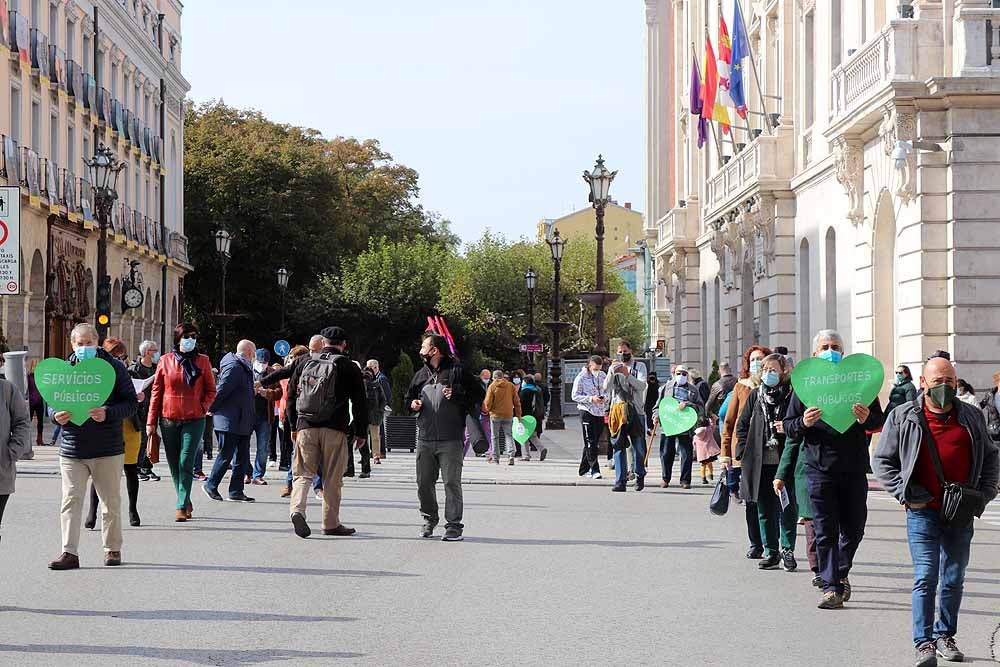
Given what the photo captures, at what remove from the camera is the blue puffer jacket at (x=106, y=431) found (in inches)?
478

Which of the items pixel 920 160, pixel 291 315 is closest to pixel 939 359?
pixel 920 160

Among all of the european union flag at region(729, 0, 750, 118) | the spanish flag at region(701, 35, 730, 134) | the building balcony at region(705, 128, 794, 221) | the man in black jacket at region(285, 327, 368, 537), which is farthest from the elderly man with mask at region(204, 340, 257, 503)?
the spanish flag at region(701, 35, 730, 134)

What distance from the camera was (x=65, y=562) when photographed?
39.3ft

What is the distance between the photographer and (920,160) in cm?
2550

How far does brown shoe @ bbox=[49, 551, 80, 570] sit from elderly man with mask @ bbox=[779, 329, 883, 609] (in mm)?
5163

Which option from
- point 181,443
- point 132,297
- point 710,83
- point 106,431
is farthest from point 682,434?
point 132,297

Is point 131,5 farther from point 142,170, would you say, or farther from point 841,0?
point 841,0

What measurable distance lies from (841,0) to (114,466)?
23.8m

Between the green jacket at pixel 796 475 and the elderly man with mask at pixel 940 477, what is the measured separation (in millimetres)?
2131

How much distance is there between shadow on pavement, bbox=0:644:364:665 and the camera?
324 inches

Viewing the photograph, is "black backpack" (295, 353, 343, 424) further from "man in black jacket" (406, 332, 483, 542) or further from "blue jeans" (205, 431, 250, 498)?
"blue jeans" (205, 431, 250, 498)

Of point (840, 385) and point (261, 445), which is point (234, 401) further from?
point (840, 385)

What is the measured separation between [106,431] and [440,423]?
3.41 metres

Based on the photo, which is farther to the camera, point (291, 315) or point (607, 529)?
point (291, 315)
